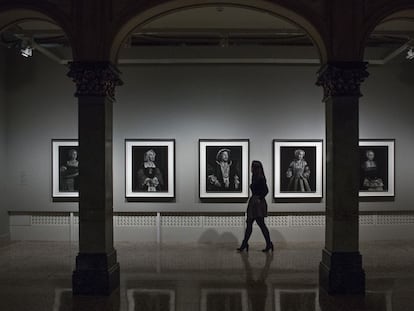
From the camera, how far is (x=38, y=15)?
7324 mm

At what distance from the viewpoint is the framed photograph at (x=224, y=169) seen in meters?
11.4

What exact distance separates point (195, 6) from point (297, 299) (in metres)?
4.90

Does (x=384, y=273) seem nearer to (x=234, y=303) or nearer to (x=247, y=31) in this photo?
(x=234, y=303)

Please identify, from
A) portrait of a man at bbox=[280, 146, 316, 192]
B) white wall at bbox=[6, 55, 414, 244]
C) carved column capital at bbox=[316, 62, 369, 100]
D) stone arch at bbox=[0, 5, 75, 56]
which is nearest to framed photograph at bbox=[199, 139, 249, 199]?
white wall at bbox=[6, 55, 414, 244]

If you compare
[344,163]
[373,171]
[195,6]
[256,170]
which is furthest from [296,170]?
[195,6]

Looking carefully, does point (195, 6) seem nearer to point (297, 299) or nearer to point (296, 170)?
point (297, 299)

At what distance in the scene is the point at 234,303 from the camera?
656 centimetres

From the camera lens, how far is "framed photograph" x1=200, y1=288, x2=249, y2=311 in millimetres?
6379

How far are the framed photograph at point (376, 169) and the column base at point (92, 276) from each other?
7.26 metres

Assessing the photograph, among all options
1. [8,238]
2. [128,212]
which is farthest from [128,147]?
[8,238]

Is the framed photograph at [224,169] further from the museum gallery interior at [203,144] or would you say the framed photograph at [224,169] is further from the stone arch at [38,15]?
the stone arch at [38,15]

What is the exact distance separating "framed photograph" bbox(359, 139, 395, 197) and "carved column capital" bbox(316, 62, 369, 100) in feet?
16.1

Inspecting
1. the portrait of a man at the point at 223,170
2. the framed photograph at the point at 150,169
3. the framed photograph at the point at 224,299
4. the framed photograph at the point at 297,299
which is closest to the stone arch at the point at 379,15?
the framed photograph at the point at 297,299

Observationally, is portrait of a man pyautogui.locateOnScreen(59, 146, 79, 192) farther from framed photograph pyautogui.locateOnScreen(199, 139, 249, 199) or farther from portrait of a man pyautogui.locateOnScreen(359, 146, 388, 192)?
portrait of a man pyautogui.locateOnScreen(359, 146, 388, 192)
